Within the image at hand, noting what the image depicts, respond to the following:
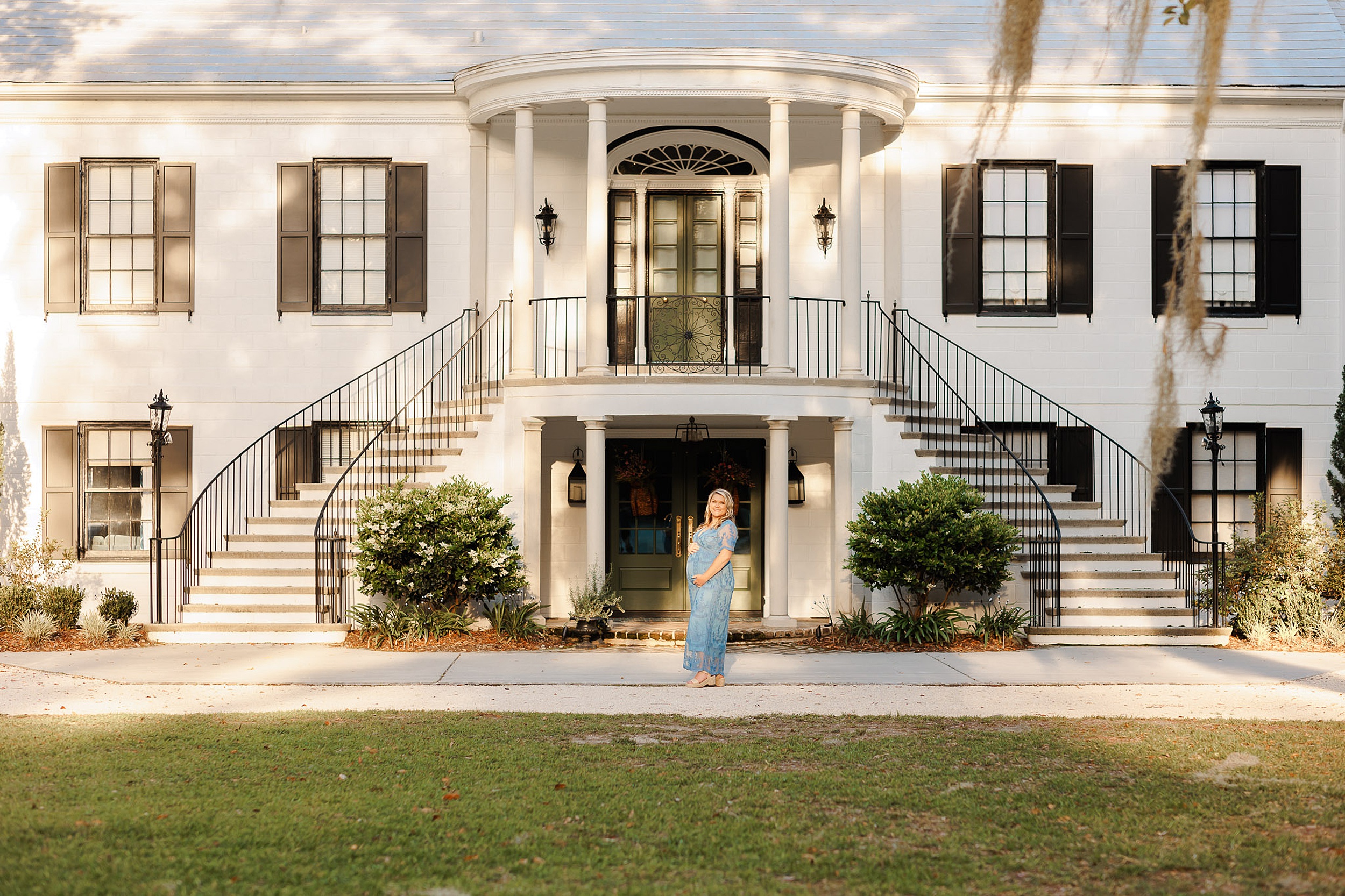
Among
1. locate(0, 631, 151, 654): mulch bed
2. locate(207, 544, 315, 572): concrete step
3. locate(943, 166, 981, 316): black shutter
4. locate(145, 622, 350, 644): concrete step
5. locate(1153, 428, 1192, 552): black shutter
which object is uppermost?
locate(943, 166, 981, 316): black shutter

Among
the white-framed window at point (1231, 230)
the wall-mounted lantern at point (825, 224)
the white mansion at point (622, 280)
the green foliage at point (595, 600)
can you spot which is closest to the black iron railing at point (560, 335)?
the white mansion at point (622, 280)

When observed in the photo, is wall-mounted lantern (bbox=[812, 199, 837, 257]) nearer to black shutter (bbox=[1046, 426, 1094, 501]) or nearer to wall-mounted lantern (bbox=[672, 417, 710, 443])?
wall-mounted lantern (bbox=[672, 417, 710, 443])

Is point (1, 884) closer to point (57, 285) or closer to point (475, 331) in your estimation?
point (475, 331)

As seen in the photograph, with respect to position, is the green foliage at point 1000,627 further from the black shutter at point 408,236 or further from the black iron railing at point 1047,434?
the black shutter at point 408,236

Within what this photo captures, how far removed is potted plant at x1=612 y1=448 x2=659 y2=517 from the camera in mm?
16266

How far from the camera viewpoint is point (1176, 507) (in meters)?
16.2

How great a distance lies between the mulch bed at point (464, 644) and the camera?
12914 millimetres

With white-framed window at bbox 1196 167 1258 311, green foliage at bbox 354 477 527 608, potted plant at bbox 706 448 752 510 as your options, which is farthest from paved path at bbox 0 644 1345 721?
white-framed window at bbox 1196 167 1258 311

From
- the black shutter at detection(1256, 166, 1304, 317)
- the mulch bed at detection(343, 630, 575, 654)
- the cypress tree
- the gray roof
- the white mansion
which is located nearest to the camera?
the mulch bed at detection(343, 630, 575, 654)

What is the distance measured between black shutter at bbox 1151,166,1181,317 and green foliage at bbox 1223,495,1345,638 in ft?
12.4

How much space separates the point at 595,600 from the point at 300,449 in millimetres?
4872

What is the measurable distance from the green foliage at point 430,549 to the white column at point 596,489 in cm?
105

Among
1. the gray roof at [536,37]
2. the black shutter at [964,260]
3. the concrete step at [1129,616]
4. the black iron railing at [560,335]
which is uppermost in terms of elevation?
the gray roof at [536,37]

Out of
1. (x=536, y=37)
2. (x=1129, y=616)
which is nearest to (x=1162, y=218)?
(x=1129, y=616)
